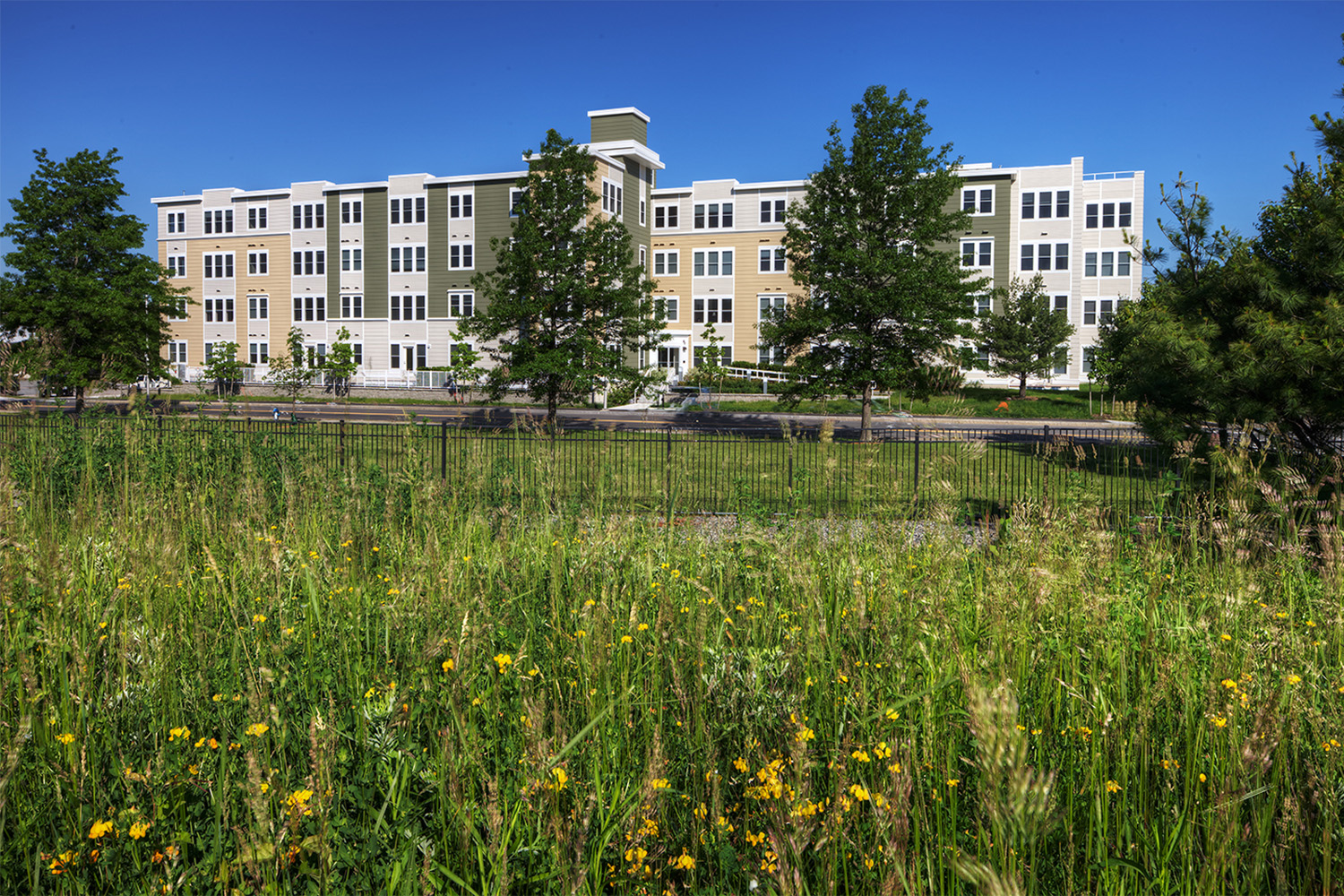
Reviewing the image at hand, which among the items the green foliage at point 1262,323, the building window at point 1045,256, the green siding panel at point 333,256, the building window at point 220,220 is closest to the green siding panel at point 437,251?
the green siding panel at point 333,256

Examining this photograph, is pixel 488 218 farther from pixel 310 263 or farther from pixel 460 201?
pixel 310 263

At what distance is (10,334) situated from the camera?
28516mm

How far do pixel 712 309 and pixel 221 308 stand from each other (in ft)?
117

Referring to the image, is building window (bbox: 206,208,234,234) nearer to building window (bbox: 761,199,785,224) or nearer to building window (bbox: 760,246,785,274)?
building window (bbox: 761,199,785,224)

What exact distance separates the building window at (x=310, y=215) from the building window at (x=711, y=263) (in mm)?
25511

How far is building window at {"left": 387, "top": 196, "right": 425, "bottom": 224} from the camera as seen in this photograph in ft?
179

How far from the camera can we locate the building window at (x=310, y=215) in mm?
57406

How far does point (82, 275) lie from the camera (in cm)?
2828

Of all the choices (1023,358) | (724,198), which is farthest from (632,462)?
(724,198)

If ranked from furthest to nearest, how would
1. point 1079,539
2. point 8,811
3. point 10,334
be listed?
point 10,334 < point 1079,539 < point 8,811

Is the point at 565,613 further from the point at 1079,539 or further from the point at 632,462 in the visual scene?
the point at 632,462

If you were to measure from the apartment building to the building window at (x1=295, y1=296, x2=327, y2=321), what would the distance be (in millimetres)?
108

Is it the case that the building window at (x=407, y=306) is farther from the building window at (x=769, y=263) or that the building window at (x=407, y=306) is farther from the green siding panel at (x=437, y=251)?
the building window at (x=769, y=263)

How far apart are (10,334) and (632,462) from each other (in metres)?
24.8
